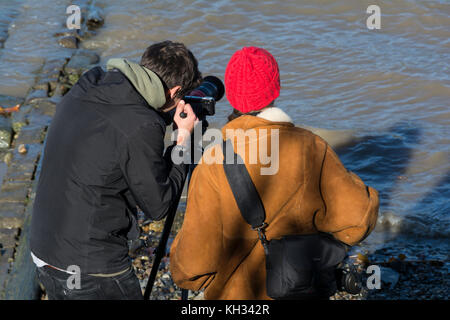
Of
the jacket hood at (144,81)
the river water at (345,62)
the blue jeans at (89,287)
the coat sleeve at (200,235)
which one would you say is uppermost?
the jacket hood at (144,81)

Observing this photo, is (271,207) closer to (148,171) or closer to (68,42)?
(148,171)

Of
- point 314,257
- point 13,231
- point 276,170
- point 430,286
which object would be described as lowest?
point 430,286

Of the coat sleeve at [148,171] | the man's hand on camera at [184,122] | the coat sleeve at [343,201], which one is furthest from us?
the man's hand on camera at [184,122]

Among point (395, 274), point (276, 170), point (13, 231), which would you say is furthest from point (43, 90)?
point (276, 170)

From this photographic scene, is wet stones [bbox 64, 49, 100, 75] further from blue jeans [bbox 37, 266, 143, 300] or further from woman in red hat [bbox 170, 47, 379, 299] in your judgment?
woman in red hat [bbox 170, 47, 379, 299]

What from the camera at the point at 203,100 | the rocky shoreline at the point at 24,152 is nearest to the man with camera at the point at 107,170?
the camera at the point at 203,100

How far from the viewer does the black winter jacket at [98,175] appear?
7.22ft

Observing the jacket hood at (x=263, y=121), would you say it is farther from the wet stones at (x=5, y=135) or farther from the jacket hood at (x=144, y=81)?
the wet stones at (x=5, y=135)

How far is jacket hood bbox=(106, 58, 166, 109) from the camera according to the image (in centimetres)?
225

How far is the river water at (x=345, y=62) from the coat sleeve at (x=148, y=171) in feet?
8.67

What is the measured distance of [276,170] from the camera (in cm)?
203

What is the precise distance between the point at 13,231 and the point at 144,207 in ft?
8.17
